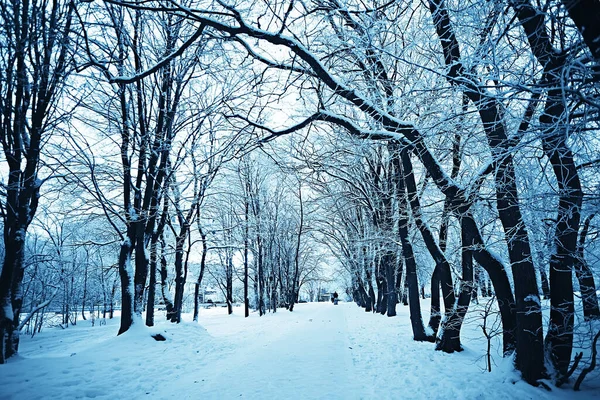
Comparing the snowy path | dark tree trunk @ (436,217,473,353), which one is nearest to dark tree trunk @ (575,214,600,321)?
dark tree trunk @ (436,217,473,353)

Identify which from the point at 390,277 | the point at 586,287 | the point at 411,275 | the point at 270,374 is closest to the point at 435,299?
the point at 411,275

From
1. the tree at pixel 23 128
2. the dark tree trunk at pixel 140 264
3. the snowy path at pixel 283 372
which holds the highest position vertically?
the tree at pixel 23 128

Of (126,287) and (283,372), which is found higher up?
(126,287)

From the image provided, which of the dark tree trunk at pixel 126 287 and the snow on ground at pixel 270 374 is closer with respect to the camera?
the snow on ground at pixel 270 374

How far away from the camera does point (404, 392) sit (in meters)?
4.55

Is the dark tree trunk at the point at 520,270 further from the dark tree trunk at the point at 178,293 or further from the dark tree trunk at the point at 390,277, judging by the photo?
the dark tree trunk at the point at 178,293

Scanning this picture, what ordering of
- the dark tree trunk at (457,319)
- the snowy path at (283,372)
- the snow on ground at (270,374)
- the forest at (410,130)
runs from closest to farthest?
the forest at (410,130) → the snow on ground at (270,374) → the snowy path at (283,372) → the dark tree trunk at (457,319)

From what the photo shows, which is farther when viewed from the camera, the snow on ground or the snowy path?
the snowy path

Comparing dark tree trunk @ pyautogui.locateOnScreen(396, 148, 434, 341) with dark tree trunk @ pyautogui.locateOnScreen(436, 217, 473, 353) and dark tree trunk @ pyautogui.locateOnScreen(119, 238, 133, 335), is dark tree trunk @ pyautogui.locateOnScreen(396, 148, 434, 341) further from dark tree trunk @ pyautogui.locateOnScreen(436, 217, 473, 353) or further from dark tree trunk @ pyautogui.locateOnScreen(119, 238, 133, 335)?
Result: dark tree trunk @ pyautogui.locateOnScreen(119, 238, 133, 335)

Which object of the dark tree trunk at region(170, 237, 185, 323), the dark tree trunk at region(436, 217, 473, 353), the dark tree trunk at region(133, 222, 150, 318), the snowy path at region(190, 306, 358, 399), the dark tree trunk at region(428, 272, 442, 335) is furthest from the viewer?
the dark tree trunk at region(170, 237, 185, 323)

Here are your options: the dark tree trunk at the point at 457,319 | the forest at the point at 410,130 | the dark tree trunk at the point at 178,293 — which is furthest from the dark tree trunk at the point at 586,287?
the dark tree trunk at the point at 178,293

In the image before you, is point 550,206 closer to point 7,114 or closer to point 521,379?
point 521,379

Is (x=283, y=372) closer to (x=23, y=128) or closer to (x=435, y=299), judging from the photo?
(x=435, y=299)

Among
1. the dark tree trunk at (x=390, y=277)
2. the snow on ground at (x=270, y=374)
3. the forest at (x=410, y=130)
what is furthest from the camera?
the dark tree trunk at (x=390, y=277)
